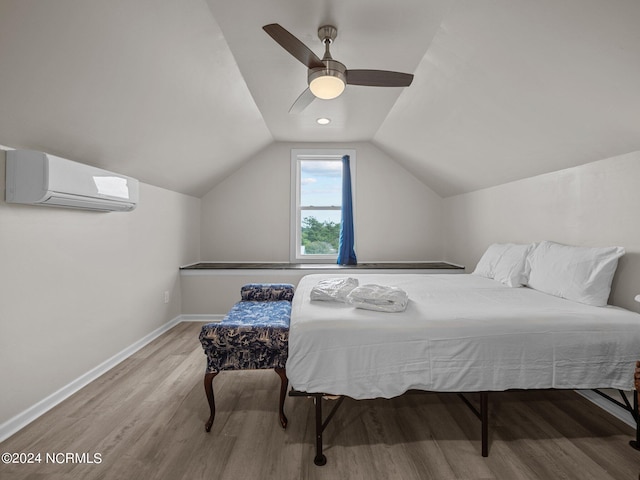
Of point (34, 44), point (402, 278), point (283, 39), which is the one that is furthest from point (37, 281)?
point (402, 278)

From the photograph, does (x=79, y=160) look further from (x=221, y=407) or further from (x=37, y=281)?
(x=221, y=407)

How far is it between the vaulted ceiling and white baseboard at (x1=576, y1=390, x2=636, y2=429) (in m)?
1.57

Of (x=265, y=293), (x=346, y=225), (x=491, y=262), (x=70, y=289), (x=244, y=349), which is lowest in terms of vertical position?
(x=244, y=349)

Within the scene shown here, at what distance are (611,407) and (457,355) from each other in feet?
4.22

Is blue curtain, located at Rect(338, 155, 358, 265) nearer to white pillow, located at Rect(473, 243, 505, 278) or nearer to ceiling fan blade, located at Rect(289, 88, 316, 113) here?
white pillow, located at Rect(473, 243, 505, 278)

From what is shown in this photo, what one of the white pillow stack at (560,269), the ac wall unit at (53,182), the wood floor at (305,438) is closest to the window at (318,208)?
the white pillow stack at (560,269)

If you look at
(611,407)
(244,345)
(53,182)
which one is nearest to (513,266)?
(611,407)

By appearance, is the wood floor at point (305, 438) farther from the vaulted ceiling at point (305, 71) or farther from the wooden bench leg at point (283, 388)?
the vaulted ceiling at point (305, 71)

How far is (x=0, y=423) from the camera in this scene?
1781mm

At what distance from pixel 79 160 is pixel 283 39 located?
1.68 m

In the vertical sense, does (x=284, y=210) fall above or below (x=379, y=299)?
above

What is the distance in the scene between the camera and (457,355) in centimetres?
166

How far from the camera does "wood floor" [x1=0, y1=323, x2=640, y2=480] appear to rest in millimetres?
1574

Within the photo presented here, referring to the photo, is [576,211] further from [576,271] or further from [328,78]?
[328,78]
